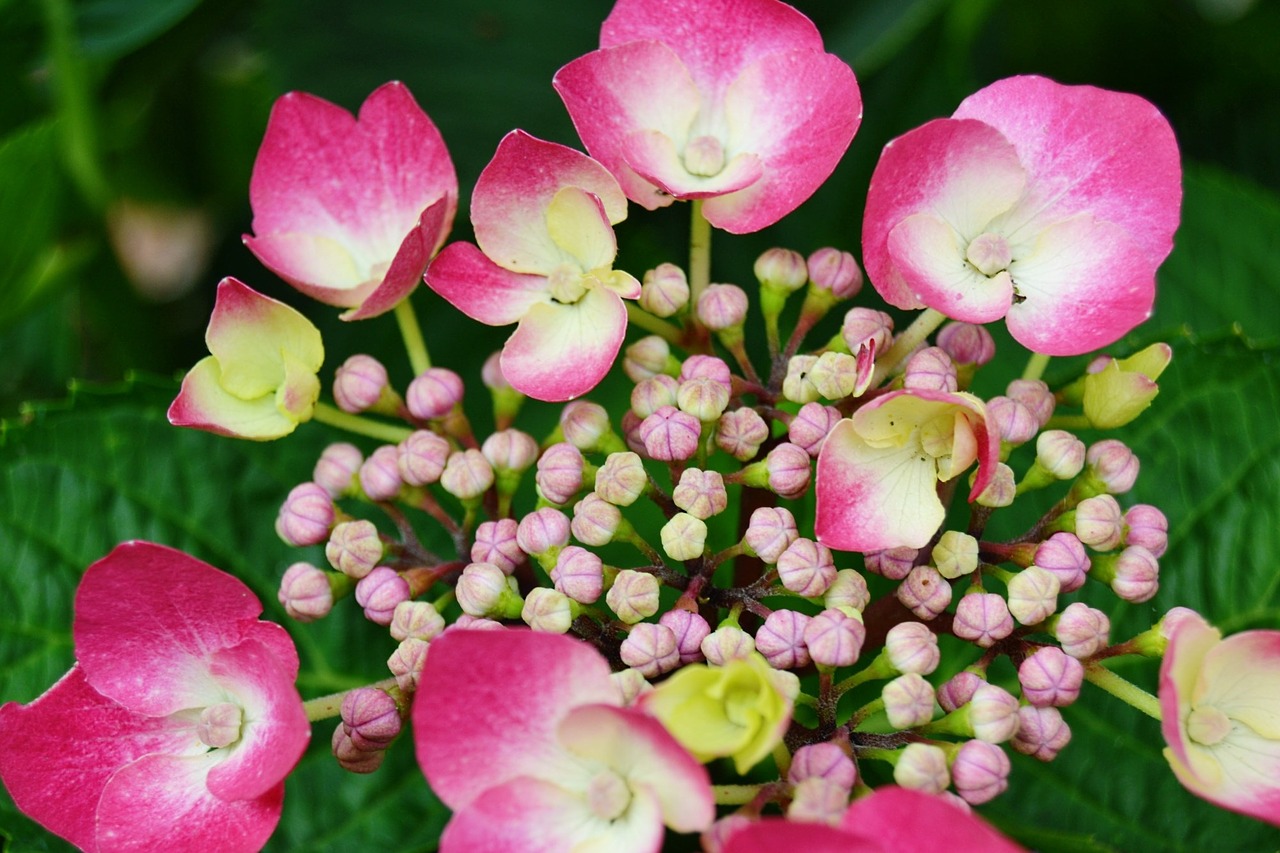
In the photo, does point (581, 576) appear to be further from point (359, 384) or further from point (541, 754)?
point (359, 384)

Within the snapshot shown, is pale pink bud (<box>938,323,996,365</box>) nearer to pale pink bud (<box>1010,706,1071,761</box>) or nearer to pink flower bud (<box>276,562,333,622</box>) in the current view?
pale pink bud (<box>1010,706,1071,761</box>)

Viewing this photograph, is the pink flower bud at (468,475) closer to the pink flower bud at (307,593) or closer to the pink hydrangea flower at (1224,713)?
the pink flower bud at (307,593)

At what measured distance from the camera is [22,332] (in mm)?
1635

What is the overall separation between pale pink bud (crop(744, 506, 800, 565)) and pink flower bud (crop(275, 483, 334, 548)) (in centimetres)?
32

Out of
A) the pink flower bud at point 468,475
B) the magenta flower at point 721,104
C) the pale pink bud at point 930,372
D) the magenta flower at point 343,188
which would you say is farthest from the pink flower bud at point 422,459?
the pale pink bud at point 930,372

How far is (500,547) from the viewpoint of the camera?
0.87m

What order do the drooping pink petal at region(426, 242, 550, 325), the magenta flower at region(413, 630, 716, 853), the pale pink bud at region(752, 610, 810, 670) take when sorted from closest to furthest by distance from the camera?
the magenta flower at region(413, 630, 716, 853), the pale pink bud at region(752, 610, 810, 670), the drooping pink petal at region(426, 242, 550, 325)

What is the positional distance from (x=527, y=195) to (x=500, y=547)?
237 mm

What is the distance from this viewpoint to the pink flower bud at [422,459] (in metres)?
0.92

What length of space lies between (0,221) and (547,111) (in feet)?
1.88

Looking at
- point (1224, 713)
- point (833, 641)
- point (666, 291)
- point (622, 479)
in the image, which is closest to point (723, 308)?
point (666, 291)

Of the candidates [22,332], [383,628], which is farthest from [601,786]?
[22,332]

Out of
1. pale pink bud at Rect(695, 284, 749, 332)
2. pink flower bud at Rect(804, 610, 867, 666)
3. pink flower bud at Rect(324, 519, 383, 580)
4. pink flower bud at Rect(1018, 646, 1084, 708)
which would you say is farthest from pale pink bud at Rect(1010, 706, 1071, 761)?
pink flower bud at Rect(324, 519, 383, 580)

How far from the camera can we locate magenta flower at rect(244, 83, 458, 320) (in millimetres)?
969
